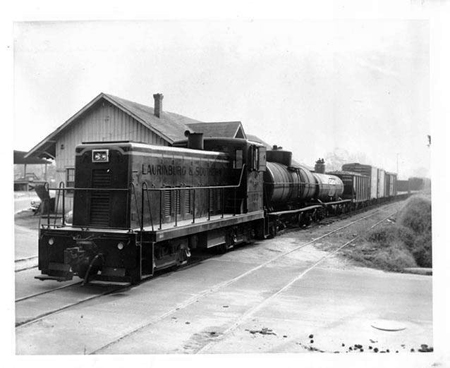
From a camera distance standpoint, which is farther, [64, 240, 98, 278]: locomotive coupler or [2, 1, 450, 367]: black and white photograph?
[64, 240, 98, 278]: locomotive coupler

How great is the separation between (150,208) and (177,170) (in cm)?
185

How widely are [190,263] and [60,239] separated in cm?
323

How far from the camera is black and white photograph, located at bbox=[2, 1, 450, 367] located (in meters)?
5.61

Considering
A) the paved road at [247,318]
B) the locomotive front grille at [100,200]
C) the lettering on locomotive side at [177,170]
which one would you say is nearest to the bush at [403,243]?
the paved road at [247,318]

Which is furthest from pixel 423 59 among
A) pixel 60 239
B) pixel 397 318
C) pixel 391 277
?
pixel 60 239

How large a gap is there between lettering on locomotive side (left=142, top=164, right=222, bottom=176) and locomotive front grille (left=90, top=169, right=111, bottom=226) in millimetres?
723

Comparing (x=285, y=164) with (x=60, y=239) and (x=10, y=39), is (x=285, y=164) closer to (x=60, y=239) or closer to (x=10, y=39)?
(x=60, y=239)

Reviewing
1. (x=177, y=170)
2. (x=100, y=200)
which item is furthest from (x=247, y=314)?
(x=177, y=170)

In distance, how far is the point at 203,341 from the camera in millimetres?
5434

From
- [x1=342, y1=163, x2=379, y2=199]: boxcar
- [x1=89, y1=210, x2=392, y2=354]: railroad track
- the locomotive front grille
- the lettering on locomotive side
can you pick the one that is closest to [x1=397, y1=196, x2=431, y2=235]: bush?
[x1=89, y1=210, x2=392, y2=354]: railroad track

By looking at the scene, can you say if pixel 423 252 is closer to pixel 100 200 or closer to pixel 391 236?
pixel 391 236

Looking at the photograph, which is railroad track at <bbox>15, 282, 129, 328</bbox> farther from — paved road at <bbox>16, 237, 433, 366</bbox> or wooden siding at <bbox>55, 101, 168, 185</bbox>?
wooden siding at <bbox>55, 101, 168, 185</bbox>

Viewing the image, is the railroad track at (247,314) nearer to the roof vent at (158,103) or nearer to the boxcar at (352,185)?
the roof vent at (158,103)

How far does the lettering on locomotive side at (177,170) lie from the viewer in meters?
8.57
